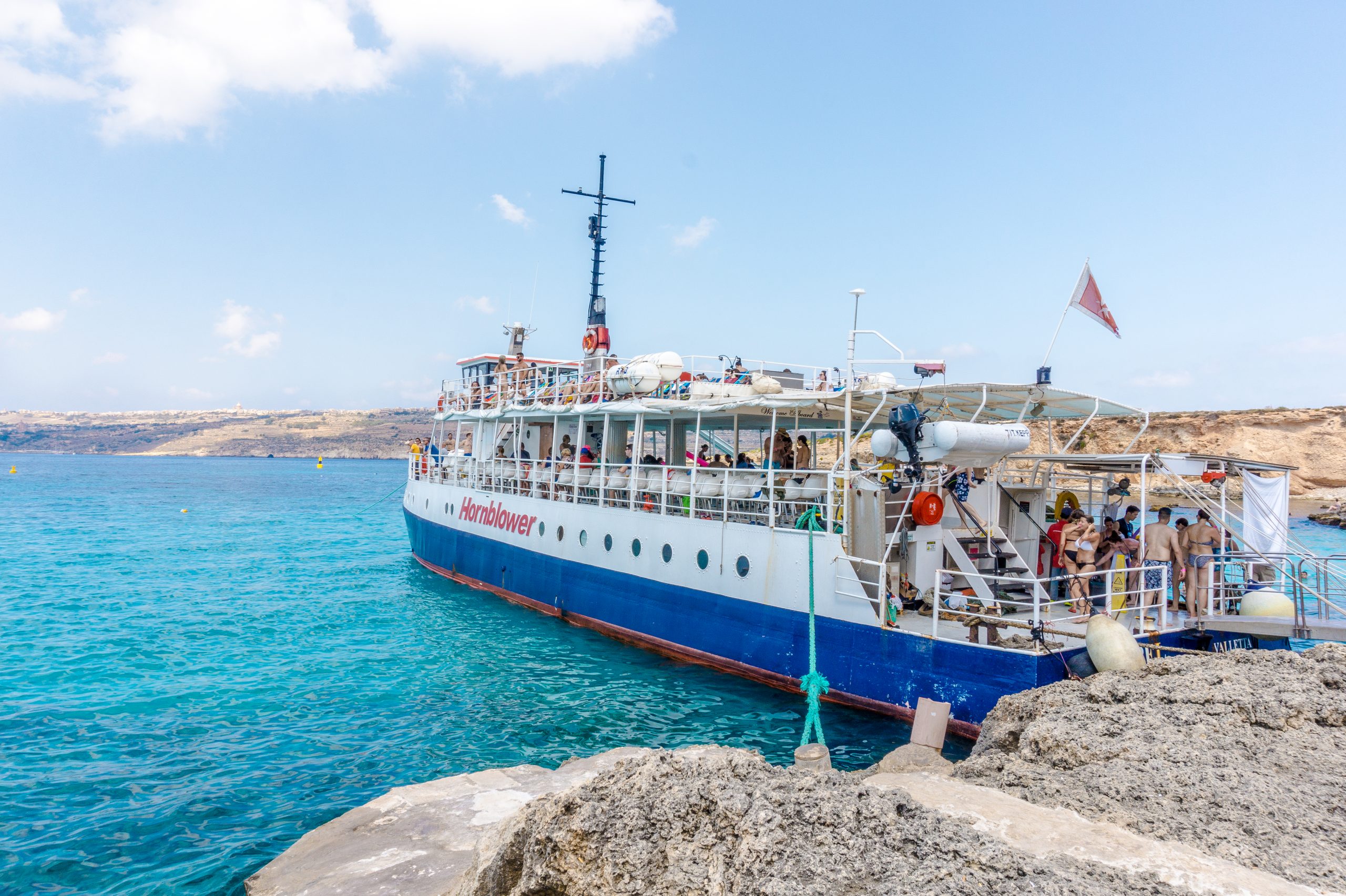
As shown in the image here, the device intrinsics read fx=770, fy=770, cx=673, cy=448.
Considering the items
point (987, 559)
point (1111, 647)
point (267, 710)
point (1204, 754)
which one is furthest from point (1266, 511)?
point (267, 710)

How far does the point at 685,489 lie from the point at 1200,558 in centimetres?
940

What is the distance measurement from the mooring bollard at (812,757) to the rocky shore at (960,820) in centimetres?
46

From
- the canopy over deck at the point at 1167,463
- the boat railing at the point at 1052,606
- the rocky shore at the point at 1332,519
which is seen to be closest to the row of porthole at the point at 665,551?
the boat railing at the point at 1052,606

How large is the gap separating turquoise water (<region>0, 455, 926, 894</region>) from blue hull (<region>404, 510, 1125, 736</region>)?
423 mm

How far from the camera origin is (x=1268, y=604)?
1227cm

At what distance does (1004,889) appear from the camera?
3.99m

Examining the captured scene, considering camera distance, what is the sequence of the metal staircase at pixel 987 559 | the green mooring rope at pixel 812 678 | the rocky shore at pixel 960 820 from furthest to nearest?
the metal staircase at pixel 987 559 → the green mooring rope at pixel 812 678 → the rocky shore at pixel 960 820

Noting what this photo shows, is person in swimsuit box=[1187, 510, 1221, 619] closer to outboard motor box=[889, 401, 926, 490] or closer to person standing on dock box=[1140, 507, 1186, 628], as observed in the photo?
person standing on dock box=[1140, 507, 1186, 628]

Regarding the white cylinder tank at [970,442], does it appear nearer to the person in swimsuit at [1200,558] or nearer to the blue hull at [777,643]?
the blue hull at [777,643]

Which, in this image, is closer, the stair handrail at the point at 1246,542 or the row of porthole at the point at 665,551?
the stair handrail at the point at 1246,542

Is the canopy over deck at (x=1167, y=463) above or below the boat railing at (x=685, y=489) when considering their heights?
above

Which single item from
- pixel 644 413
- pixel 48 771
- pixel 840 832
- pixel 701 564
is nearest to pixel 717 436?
pixel 644 413

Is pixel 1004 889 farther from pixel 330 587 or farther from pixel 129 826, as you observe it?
pixel 330 587

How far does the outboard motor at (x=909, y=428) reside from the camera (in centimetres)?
1256
